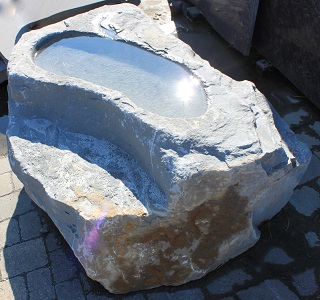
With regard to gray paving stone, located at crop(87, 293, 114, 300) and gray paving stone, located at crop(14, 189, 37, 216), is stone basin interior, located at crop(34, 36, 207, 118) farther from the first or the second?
gray paving stone, located at crop(87, 293, 114, 300)

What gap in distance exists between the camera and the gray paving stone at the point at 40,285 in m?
2.82

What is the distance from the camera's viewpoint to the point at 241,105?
2.64m

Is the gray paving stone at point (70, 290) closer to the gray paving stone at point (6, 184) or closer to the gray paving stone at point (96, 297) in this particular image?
the gray paving stone at point (96, 297)

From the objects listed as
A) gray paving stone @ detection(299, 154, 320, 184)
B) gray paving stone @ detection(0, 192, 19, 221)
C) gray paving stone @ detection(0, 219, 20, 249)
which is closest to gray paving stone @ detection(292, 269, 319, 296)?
gray paving stone @ detection(299, 154, 320, 184)

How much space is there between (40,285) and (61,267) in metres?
0.17

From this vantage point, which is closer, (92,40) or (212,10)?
(92,40)

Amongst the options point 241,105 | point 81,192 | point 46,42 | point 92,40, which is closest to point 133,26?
point 92,40

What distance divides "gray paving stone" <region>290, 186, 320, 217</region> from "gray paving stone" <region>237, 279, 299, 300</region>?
615 mm

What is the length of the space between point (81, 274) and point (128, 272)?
0.44 metres

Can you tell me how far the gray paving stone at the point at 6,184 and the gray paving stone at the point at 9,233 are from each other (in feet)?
0.93

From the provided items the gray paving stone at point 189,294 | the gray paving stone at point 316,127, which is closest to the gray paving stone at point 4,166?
the gray paving stone at point 189,294

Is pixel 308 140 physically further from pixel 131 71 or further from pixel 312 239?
pixel 131 71

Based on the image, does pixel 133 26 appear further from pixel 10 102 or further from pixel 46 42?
pixel 10 102

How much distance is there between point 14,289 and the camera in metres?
2.87
